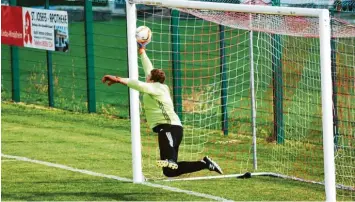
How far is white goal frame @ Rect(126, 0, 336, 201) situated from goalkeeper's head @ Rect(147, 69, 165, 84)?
483 mm

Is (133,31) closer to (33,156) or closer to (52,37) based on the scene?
(33,156)

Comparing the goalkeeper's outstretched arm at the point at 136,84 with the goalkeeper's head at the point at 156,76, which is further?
the goalkeeper's head at the point at 156,76

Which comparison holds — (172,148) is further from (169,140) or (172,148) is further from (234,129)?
(234,129)

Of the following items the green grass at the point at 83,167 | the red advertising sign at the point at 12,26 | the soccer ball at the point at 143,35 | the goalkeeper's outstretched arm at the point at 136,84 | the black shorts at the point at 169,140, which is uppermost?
the red advertising sign at the point at 12,26

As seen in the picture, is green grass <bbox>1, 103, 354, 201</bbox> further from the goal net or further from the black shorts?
the black shorts

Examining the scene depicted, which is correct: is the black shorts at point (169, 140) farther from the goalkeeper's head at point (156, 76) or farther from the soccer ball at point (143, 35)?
the soccer ball at point (143, 35)

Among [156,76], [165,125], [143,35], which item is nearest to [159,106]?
[165,125]

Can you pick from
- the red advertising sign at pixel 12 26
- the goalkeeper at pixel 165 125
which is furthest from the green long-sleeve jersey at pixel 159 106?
the red advertising sign at pixel 12 26

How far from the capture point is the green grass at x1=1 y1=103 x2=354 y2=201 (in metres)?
13.8

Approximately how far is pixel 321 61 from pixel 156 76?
2.68 m

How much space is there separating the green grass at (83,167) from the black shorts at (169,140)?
44cm

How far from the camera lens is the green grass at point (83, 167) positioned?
13836mm

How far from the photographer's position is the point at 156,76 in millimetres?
14086

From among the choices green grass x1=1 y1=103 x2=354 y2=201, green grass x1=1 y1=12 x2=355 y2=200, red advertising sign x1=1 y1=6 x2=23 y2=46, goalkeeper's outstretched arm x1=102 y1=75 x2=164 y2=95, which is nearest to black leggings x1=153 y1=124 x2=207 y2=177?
green grass x1=1 y1=103 x2=354 y2=201
